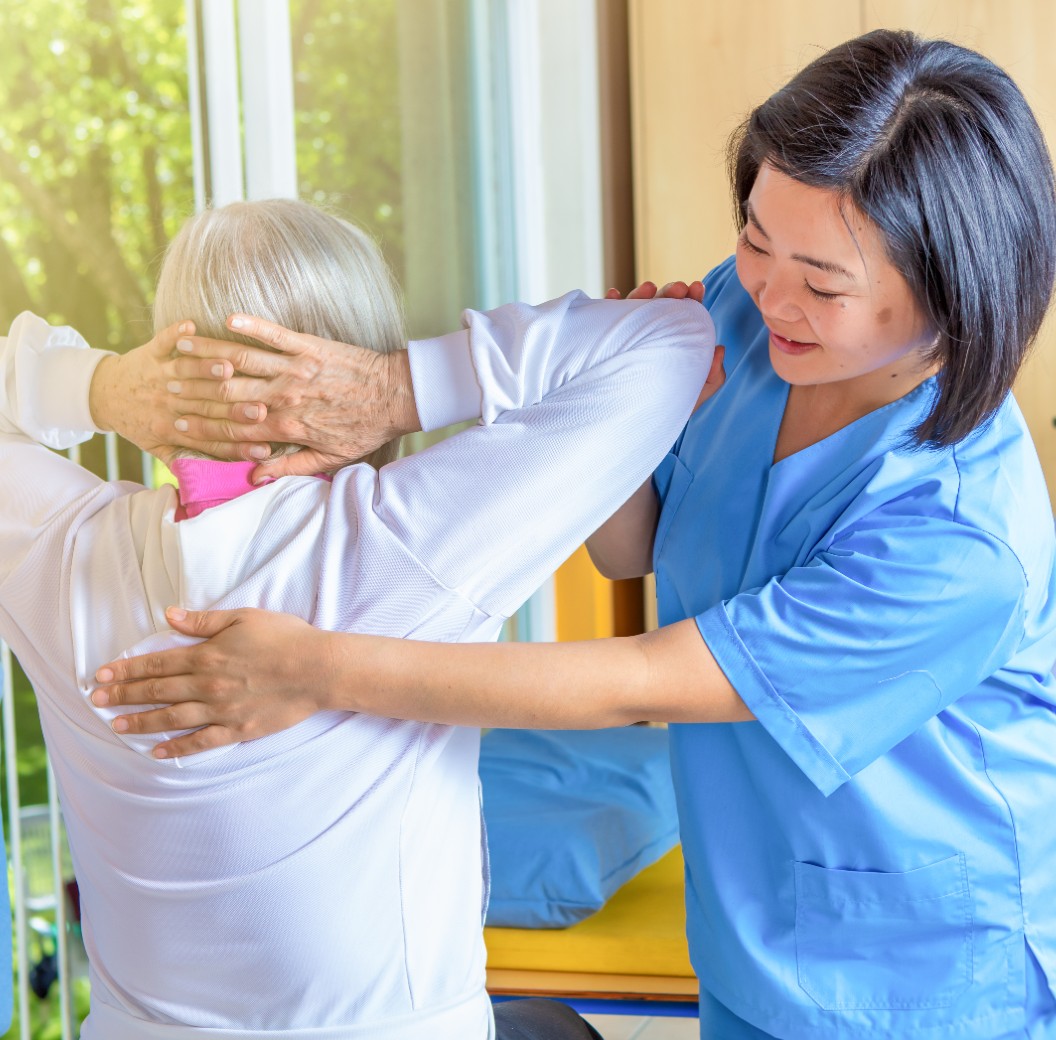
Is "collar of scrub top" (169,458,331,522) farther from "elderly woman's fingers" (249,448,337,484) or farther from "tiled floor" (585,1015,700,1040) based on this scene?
"tiled floor" (585,1015,700,1040)

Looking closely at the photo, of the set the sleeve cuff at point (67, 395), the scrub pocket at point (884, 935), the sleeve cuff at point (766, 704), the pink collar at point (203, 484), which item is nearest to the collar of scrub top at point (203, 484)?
the pink collar at point (203, 484)

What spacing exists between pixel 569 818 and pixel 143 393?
1.28m

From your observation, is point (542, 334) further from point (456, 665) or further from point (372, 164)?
point (372, 164)

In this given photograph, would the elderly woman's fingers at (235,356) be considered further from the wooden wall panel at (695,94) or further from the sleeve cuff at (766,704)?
the wooden wall panel at (695,94)

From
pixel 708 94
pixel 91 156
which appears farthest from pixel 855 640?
pixel 708 94

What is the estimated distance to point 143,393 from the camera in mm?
1081

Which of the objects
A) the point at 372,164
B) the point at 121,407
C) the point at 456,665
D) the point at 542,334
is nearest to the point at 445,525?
the point at 456,665

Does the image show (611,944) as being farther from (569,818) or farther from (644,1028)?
(569,818)

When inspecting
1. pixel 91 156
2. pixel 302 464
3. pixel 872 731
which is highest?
pixel 91 156

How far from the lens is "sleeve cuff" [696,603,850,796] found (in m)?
1.00

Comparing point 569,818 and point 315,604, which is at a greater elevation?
point 315,604

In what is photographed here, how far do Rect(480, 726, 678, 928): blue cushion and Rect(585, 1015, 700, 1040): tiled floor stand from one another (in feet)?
0.52

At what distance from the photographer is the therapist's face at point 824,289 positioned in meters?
0.99

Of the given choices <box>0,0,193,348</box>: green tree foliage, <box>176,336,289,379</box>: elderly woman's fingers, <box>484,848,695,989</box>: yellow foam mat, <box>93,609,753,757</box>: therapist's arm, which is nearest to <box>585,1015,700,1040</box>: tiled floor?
<box>484,848,695,989</box>: yellow foam mat
